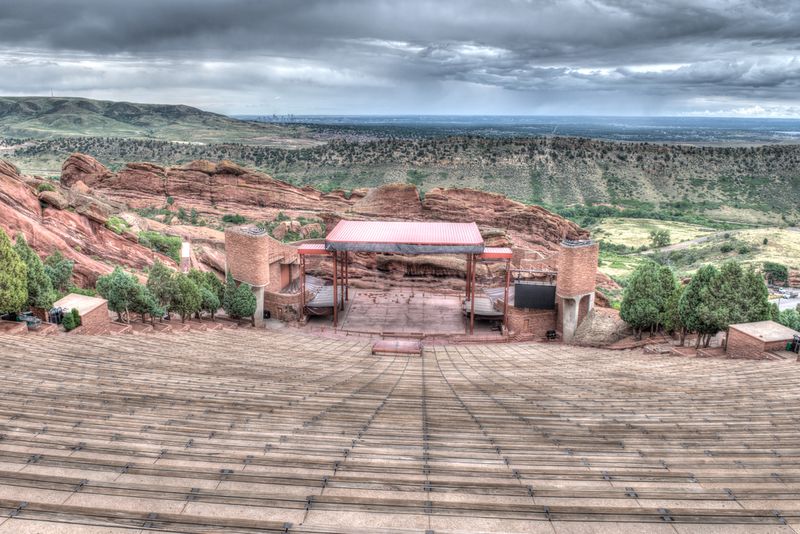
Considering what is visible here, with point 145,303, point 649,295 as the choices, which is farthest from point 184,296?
point 649,295

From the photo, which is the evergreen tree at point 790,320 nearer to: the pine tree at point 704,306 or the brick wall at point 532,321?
the pine tree at point 704,306

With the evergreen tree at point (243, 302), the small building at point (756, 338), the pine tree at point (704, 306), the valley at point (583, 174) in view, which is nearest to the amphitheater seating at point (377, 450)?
the small building at point (756, 338)

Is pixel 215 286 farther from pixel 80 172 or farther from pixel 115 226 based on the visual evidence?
pixel 80 172

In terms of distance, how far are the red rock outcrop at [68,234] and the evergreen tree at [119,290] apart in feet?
14.7

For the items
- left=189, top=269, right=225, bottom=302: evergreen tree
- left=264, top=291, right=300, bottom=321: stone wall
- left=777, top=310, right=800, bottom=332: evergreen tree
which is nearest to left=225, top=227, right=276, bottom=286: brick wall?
left=189, top=269, right=225, bottom=302: evergreen tree

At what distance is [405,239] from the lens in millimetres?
28953

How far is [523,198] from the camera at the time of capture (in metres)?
93.6

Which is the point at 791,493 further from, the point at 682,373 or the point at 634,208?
the point at 634,208

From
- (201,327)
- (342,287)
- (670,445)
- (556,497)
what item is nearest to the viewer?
(556,497)

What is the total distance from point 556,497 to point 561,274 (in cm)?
2237

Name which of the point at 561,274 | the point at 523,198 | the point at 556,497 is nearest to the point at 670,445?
the point at 556,497

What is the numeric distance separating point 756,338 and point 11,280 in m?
24.7

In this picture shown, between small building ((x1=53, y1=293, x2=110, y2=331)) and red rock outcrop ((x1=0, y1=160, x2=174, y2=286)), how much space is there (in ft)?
15.4

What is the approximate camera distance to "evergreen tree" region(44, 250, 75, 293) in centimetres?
2230
